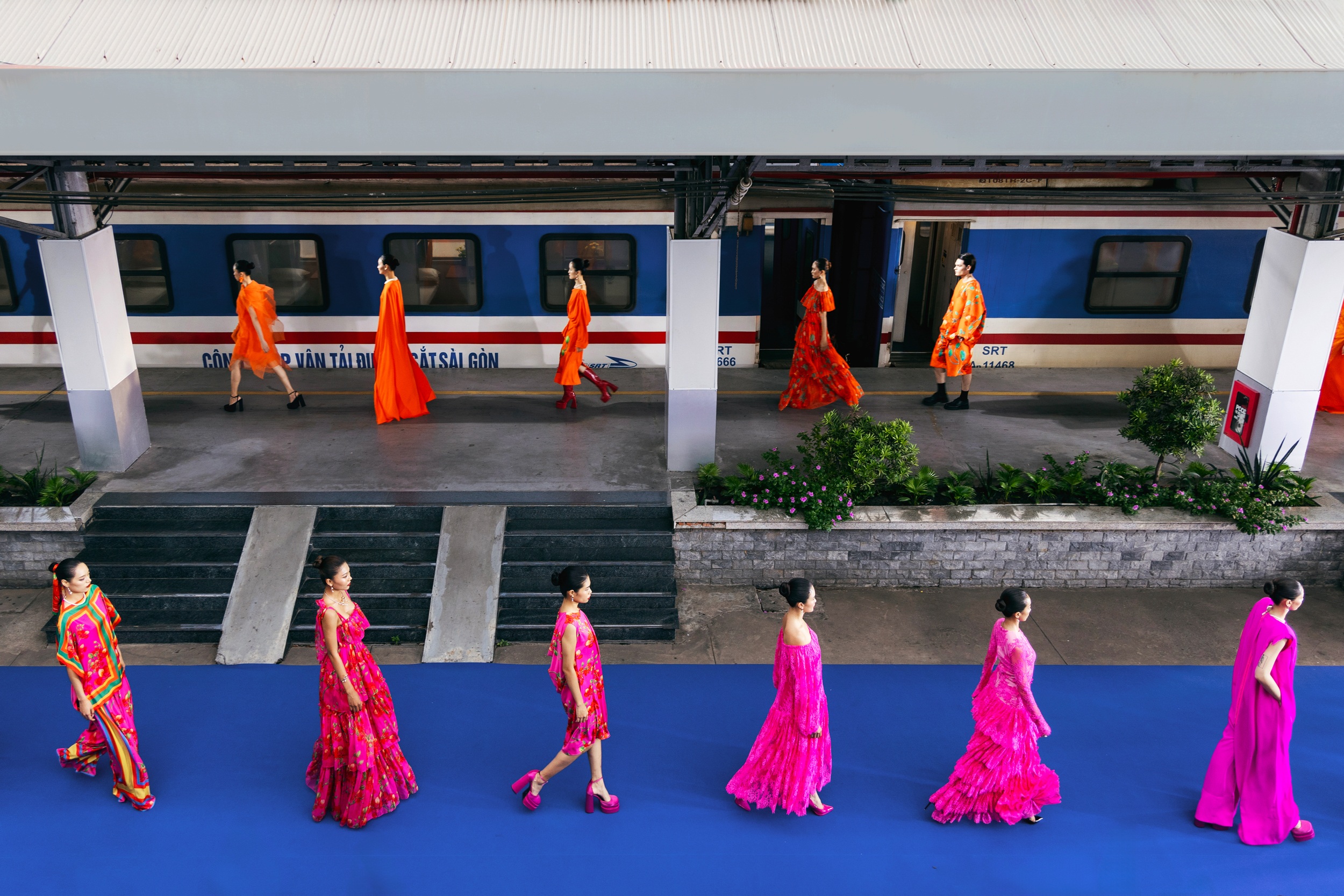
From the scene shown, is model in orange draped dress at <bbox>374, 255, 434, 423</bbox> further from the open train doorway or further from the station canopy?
the open train doorway

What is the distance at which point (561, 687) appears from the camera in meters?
6.05

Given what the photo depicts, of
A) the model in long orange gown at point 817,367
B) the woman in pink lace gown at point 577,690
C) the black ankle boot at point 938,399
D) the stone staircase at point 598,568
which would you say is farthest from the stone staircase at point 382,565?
the black ankle boot at point 938,399

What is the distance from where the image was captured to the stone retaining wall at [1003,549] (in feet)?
29.5

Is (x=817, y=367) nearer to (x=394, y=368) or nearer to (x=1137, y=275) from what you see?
(x=394, y=368)

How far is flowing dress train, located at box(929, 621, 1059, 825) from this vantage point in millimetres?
5934

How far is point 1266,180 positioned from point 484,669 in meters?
10.5

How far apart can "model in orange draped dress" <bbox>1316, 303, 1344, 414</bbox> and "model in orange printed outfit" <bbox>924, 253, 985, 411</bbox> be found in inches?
173

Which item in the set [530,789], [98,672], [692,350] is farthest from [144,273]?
[530,789]

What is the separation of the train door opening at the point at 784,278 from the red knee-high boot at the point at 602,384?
8.03ft

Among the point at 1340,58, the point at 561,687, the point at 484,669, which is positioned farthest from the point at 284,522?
the point at 1340,58

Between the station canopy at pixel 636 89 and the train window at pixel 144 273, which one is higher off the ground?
the station canopy at pixel 636 89

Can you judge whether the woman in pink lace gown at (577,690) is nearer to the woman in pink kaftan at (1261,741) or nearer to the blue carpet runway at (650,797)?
the blue carpet runway at (650,797)

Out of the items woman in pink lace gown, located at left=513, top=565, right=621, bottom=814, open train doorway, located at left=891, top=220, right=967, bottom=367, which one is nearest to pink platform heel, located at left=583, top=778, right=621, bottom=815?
woman in pink lace gown, located at left=513, top=565, right=621, bottom=814

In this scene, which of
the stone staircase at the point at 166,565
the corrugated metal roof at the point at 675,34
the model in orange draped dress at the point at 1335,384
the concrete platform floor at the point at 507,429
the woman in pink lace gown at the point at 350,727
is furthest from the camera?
the model in orange draped dress at the point at 1335,384
